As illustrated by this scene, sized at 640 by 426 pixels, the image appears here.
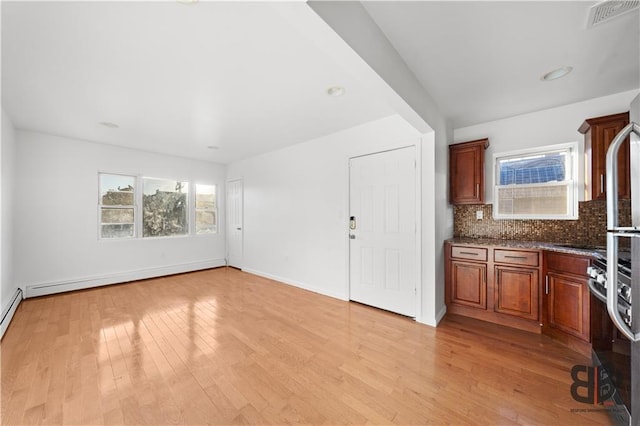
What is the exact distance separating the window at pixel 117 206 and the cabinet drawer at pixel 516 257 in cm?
606

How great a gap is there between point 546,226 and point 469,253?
3.34 feet

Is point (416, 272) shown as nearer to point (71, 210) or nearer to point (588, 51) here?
point (588, 51)

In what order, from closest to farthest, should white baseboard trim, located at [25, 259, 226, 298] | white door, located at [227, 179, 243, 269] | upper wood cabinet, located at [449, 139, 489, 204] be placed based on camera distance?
upper wood cabinet, located at [449, 139, 489, 204] < white baseboard trim, located at [25, 259, 226, 298] < white door, located at [227, 179, 243, 269]

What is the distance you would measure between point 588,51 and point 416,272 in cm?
242

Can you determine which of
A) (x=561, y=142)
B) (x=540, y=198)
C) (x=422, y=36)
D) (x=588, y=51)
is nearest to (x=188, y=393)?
(x=422, y=36)

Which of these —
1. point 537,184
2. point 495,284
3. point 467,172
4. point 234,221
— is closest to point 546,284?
point 495,284

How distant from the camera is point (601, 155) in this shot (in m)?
2.39

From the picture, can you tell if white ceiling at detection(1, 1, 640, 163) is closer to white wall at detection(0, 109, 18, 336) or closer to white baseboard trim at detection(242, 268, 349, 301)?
white wall at detection(0, 109, 18, 336)

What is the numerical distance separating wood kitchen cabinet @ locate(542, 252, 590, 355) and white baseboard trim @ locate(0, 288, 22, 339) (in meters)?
5.66

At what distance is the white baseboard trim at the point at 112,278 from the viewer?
12.6 feet

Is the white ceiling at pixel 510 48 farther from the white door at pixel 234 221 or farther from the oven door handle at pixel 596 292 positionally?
the white door at pixel 234 221

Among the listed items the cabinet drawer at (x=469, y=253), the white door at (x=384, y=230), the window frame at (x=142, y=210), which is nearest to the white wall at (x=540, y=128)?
the cabinet drawer at (x=469, y=253)

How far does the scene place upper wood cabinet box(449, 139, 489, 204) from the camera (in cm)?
317

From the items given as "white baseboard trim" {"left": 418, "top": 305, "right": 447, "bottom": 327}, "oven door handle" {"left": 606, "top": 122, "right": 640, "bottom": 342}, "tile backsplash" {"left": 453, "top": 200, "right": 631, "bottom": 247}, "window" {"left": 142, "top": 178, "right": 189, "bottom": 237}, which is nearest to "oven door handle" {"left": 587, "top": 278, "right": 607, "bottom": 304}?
"oven door handle" {"left": 606, "top": 122, "right": 640, "bottom": 342}
